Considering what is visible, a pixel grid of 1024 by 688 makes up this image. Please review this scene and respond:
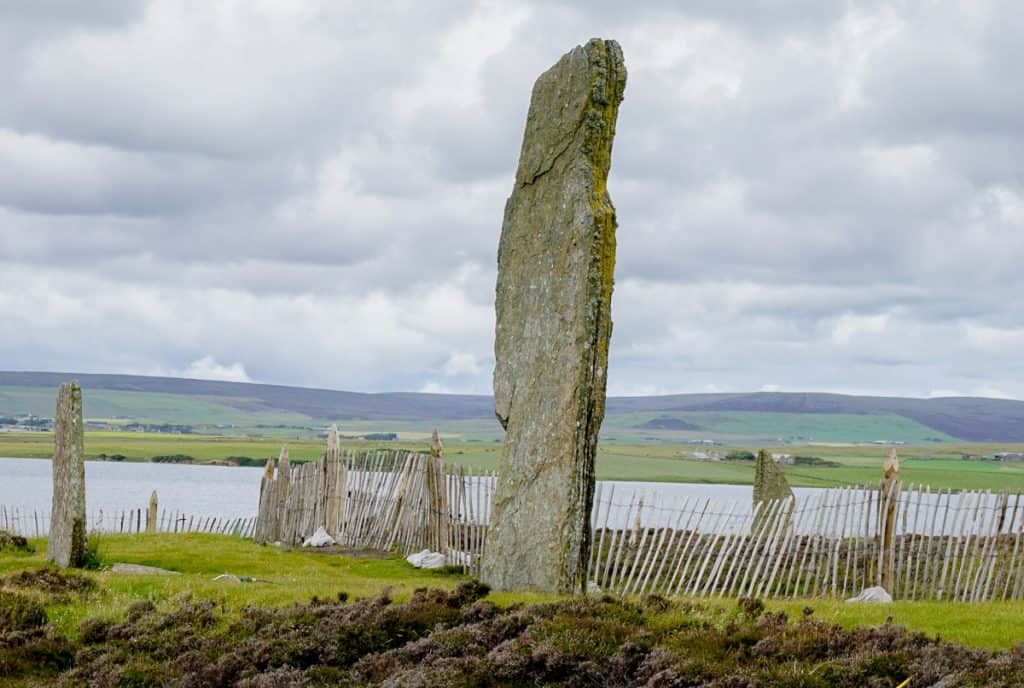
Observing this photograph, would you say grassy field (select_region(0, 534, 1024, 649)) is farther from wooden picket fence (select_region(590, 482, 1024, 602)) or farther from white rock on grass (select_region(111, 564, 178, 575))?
wooden picket fence (select_region(590, 482, 1024, 602))

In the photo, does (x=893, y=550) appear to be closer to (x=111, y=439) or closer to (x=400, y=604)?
(x=400, y=604)

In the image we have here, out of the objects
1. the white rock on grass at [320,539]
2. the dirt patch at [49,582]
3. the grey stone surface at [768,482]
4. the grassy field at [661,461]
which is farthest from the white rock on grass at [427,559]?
the grassy field at [661,461]

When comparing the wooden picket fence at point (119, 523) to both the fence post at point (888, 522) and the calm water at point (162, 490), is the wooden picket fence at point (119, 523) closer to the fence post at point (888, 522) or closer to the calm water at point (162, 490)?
the calm water at point (162, 490)

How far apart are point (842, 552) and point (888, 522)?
37.0 inches

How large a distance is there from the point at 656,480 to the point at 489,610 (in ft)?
205

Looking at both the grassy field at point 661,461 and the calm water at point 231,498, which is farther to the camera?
the grassy field at point 661,461

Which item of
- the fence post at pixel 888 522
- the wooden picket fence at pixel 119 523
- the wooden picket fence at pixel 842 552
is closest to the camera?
the wooden picket fence at pixel 842 552

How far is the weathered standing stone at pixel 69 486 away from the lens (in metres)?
18.0

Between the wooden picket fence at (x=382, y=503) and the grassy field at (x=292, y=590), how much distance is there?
841mm

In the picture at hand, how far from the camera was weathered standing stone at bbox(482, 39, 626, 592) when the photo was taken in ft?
44.1

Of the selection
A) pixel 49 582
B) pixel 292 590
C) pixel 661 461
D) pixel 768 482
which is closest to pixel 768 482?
pixel 768 482

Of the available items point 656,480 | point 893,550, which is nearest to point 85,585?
point 893,550

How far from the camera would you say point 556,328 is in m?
13.9

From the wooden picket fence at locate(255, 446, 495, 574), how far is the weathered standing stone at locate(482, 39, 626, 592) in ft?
18.7
